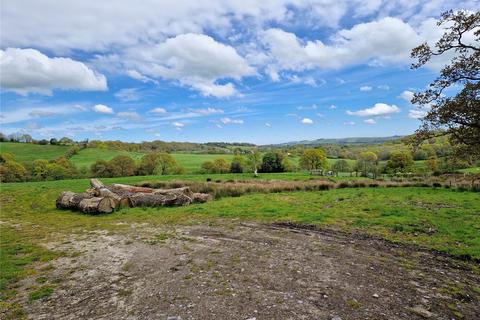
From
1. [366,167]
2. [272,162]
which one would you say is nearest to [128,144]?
[272,162]

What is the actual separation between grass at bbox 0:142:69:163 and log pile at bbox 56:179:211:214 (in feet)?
234

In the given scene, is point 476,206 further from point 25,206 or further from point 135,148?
point 135,148

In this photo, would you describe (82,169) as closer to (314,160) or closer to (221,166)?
(221,166)

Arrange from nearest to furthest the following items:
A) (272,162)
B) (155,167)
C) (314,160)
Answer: (155,167) < (272,162) < (314,160)

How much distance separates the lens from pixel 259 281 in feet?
23.5

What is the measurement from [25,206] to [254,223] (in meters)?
18.5

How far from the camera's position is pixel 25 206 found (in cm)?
2161

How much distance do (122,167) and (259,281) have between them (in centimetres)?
6314

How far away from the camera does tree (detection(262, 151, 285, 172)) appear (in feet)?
227

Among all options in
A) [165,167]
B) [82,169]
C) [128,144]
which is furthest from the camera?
[128,144]

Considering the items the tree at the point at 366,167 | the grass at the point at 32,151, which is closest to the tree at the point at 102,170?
the grass at the point at 32,151

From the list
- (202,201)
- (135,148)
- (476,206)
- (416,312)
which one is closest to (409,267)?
(416,312)

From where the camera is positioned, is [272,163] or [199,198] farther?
[272,163]

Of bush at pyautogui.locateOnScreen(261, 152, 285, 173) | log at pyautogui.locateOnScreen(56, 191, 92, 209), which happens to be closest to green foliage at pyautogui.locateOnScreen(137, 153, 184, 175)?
bush at pyautogui.locateOnScreen(261, 152, 285, 173)
